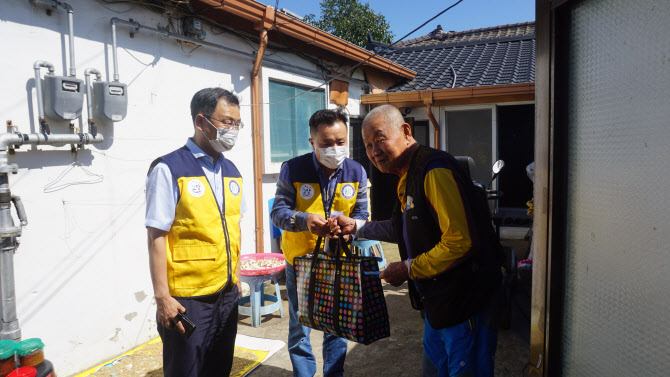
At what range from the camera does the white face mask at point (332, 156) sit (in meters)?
2.91

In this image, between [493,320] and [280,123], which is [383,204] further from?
[493,320]

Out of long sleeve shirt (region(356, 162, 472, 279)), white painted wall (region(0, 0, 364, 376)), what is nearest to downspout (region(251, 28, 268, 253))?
white painted wall (region(0, 0, 364, 376))

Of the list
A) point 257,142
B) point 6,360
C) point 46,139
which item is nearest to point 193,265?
point 6,360

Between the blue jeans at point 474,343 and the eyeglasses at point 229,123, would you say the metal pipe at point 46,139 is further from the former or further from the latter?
the blue jeans at point 474,343

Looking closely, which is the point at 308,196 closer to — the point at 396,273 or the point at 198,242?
the point at 198,242

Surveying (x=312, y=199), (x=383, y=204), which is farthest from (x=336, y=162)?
(x=383, y=204)

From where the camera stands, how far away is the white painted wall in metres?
3.20

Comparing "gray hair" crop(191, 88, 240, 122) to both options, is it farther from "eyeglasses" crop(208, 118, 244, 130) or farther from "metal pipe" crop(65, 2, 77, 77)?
"metal pipe" crop(65, 2, 77, 77)

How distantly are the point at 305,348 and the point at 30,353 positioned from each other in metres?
1.63

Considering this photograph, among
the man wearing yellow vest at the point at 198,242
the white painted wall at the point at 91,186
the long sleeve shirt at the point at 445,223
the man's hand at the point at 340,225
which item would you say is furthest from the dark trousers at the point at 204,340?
the white painted wall at the point at 91,186

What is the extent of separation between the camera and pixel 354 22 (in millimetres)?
22234

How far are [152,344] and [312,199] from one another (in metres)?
2.45

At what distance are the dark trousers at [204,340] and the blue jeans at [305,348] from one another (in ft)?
1.92

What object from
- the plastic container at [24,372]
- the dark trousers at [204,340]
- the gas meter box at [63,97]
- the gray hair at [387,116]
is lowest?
the plastic container at [24,372]
